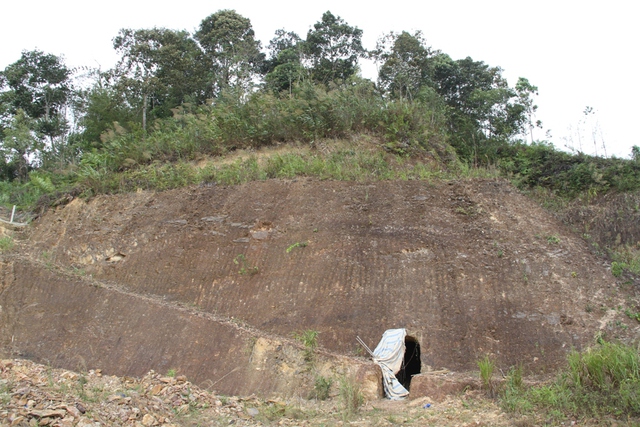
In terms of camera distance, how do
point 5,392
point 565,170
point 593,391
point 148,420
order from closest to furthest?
point 5,392 → point 148,420 → point 593,391 → point 565,170

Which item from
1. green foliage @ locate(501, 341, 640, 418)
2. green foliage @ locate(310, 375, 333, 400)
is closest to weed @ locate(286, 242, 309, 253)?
green foliage @ locate(310, 375, 333, 400)

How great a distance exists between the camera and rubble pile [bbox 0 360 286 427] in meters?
6.63

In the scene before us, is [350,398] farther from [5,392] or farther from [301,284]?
[5,392]

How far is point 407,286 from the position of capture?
1253cm

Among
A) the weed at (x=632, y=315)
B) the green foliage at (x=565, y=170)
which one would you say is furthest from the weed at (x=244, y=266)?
the green foliage at (x=565, y=170)

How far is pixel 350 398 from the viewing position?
9.38 meters

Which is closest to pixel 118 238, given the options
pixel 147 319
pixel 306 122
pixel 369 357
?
pixel 147 319

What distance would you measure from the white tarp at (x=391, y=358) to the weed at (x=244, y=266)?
386 cm

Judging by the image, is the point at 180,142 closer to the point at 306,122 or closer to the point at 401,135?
the point at 306,122

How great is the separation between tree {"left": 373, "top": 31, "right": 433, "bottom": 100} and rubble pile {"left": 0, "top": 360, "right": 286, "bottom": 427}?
1805 centimetres

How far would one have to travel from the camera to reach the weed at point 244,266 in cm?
1368

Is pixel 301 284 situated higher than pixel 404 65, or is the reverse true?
pixel 404 65

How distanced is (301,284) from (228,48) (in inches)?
746

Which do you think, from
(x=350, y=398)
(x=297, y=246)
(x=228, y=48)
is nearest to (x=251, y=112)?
(x=297, y=246)
